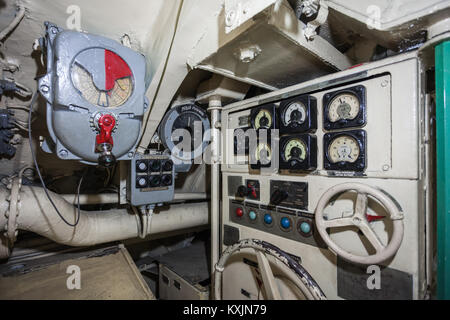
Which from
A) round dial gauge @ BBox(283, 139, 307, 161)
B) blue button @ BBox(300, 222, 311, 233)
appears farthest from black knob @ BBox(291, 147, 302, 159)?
blue button @ BBox(300, 222, 311, 233)

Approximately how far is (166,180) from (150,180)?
115 millimetres

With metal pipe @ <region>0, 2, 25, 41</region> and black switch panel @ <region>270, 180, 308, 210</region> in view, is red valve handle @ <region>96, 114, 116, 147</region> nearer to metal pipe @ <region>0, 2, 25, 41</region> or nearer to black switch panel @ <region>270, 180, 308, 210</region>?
metal pipe @ <region>0, 2, 25, 41</region>

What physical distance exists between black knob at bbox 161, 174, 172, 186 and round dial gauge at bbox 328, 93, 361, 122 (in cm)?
109

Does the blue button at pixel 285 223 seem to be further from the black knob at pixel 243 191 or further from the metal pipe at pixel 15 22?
the metal pipe at pixel 15 22

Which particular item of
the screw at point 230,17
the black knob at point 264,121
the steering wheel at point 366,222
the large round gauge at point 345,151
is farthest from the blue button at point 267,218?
A: the screw at point 230,17

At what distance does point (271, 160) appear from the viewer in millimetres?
1192

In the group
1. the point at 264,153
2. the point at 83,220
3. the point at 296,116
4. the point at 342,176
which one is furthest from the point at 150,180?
the point at 342,176

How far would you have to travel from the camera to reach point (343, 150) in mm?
943

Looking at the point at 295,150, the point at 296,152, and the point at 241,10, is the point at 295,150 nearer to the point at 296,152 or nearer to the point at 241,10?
the point at 296,152

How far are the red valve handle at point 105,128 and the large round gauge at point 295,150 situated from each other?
90cm

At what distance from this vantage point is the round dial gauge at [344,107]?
3.01 ft
